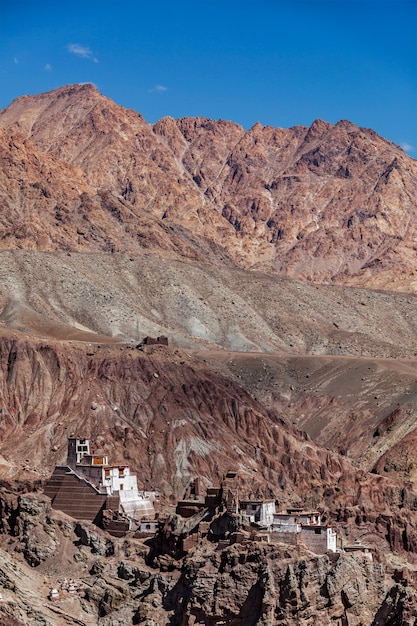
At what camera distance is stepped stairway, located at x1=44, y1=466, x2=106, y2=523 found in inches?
3873

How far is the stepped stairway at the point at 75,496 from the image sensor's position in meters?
98.4

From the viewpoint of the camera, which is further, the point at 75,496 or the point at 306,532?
the point at 75,496

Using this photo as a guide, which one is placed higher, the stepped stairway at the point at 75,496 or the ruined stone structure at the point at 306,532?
the stepped stairway at the point at 75,496

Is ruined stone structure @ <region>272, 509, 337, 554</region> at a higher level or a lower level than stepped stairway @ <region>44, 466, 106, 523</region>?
lower

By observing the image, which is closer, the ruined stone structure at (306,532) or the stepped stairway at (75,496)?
the ruined stone structure at (306,532)

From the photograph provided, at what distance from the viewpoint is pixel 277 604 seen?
244 ft

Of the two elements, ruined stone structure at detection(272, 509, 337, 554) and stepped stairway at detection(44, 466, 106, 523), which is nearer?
ruined stone structure at detection(272, 509, 337, 554)

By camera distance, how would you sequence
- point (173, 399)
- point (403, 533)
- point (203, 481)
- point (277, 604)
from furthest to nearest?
point (173, 399) → point (203, 481) → point (403, 533) → point (277, 604)

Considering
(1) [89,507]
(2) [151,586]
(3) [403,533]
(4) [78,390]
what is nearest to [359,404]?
(4) [78,390]

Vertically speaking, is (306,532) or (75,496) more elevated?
(75,496)

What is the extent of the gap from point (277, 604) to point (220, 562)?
534cm

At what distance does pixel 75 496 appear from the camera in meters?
99.9

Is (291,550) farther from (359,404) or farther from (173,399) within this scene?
(359,404)

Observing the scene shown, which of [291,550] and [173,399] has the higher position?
[173,399]
